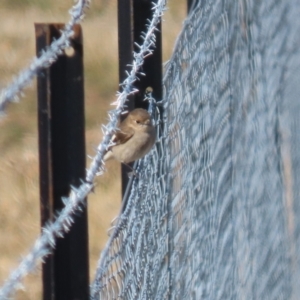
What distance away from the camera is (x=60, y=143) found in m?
1.12

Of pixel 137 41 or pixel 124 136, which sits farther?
pixel 124 136

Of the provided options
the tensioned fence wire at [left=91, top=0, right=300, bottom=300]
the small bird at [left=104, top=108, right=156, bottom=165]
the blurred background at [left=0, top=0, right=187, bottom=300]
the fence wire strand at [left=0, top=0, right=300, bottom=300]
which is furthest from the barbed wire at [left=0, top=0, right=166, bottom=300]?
the blurred background at [left=0, top=0, right=187, bottom=300]

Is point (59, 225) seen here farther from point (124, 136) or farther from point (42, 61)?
point (124, 136)

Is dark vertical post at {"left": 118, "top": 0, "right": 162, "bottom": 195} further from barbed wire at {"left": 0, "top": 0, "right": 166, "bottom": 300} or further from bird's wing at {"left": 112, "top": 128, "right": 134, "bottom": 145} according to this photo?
bird's wing at {"left": 112, "top": 128, "right": 134, "bottom": 145}

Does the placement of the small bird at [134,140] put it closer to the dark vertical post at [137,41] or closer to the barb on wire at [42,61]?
the dark vertical post at [137,41]

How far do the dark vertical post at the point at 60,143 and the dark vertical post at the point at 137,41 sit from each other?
581 mm

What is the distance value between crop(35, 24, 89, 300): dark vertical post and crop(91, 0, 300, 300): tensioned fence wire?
49 centimetres

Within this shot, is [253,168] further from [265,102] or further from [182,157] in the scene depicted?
[182,157]

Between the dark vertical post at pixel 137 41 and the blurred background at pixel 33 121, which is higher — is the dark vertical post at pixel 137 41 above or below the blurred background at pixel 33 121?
above

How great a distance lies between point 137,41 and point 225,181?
34 cm

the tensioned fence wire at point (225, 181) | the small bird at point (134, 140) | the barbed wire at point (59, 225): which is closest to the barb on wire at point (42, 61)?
the barbed wire at point (59, 225)

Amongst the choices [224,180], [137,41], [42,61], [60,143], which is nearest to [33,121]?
[137,41]

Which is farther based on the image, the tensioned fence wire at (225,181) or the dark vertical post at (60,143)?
the tensioned fence wire at (225,181)

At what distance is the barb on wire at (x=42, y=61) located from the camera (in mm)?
970
